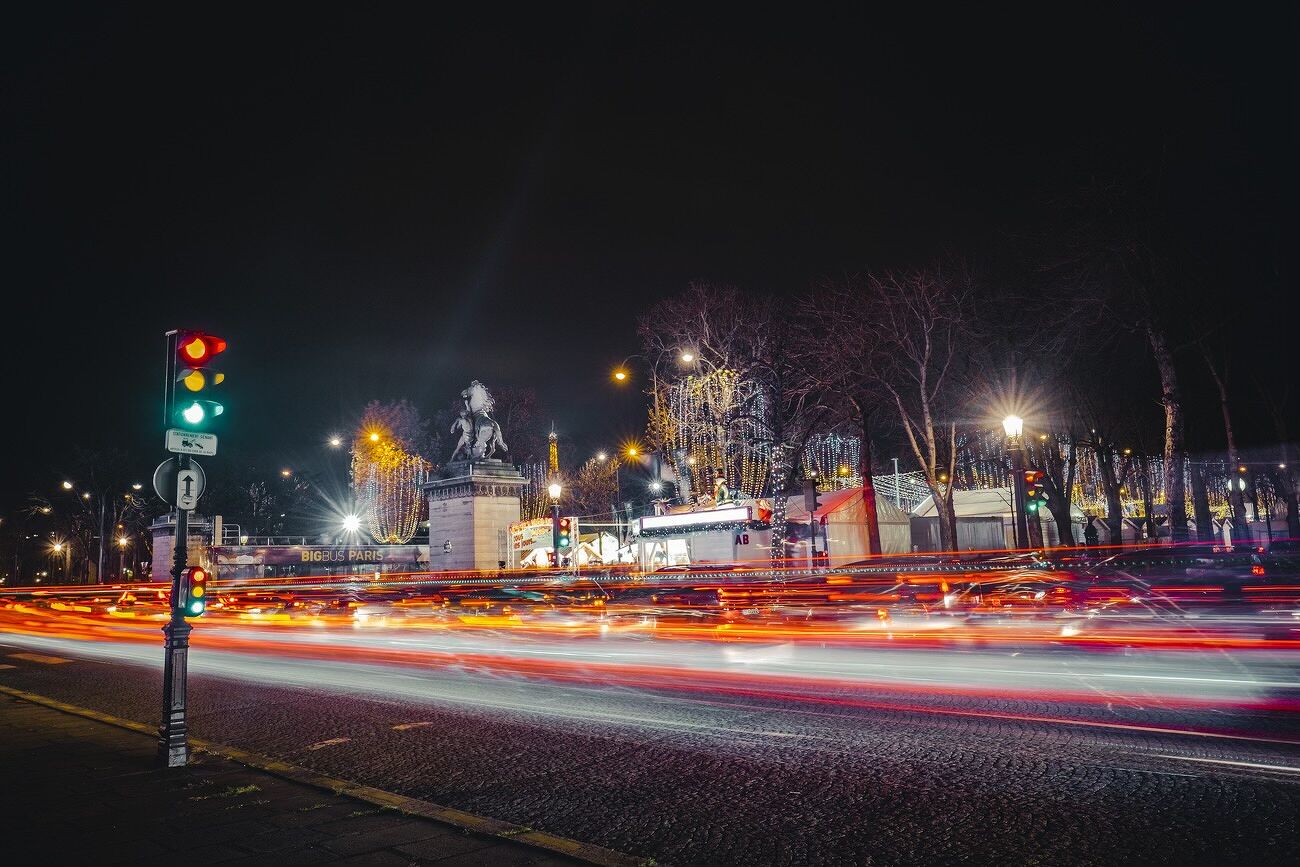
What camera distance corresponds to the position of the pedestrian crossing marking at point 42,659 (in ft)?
57.7

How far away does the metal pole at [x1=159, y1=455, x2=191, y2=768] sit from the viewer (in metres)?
7.42

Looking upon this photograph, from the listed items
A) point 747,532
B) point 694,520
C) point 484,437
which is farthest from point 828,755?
point 694,520

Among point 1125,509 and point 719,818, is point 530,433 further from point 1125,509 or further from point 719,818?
point 719,818

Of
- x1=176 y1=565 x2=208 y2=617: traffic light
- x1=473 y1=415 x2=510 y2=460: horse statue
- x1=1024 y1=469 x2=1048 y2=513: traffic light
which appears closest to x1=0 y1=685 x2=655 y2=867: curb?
x1=176 y1=565 x2=208 y2=617: traffic light

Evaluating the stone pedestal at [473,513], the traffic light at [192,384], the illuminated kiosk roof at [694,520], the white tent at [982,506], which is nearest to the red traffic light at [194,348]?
the traffic light at [192,384]

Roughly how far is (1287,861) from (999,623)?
10.9m

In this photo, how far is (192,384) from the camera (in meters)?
8.00

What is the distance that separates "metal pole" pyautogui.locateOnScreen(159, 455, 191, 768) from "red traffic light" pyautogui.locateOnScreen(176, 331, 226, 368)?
908 mm

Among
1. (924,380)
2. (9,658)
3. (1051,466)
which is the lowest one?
(9,658)

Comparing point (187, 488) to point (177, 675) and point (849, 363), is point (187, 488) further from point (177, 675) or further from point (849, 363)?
point (849, 363)

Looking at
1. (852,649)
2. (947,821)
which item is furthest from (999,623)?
(947,821)

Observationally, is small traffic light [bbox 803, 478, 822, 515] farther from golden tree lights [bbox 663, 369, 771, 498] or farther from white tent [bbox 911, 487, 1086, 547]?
white tent [bbox 911, 487, 1086, 547]

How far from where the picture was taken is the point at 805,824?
5.55 meters

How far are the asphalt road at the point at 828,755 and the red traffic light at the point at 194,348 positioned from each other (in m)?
3.83
